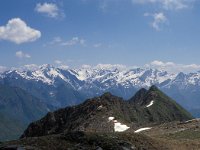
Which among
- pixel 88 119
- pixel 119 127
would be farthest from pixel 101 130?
pixel 88 119

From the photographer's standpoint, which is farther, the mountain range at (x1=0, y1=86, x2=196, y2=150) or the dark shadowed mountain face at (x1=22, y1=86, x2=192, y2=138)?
the dark shadowed mountain face at (x1=22, y1=86, x2=192, y2=138)

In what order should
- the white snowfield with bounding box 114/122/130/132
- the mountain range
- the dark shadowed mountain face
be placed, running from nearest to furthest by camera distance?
the mountain range
the white snowfield with bounding box 114/122/130/132
the dark shadowed mountain face

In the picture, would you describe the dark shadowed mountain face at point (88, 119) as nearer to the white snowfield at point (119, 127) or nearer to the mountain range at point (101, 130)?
the mountain range at point (101, 130)

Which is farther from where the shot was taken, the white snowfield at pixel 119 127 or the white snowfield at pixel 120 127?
the white snowfield at pixel 120 127

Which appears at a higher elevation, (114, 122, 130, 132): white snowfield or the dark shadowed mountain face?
the dark shadowed mountain face

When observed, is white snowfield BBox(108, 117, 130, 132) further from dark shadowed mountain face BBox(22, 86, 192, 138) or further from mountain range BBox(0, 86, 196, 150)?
dark shadowed mountain face BBox(22, 86, 192, 138)

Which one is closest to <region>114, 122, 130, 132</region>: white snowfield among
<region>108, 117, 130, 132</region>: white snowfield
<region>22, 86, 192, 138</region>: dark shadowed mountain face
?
<region>108, 117, 130, 132</region>: white snowfield

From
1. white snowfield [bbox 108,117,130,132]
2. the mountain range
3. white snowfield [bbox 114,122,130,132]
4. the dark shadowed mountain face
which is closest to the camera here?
the mountain range

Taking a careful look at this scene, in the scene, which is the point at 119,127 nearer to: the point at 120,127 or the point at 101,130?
the point at 120,127

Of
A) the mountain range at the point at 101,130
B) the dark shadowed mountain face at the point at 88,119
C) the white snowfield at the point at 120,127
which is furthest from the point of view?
the dark shadowed mountain face at the point at 88,119

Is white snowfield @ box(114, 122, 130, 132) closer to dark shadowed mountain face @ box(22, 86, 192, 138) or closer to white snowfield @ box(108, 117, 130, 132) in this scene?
white snowfield @ box(108, 117, 130, 132)

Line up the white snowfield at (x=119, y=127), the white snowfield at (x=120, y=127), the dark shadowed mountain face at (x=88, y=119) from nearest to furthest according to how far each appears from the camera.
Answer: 1. the white snowfield at (x=119, y=127)
2. the white snowfield at (x=120, y=127)
3. the dark shadowed mountain face at (x=88, y=119)

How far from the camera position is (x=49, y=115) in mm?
161875

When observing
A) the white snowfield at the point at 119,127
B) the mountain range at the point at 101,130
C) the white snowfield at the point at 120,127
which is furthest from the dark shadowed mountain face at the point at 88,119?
the white snowfield at the point at 120,127
